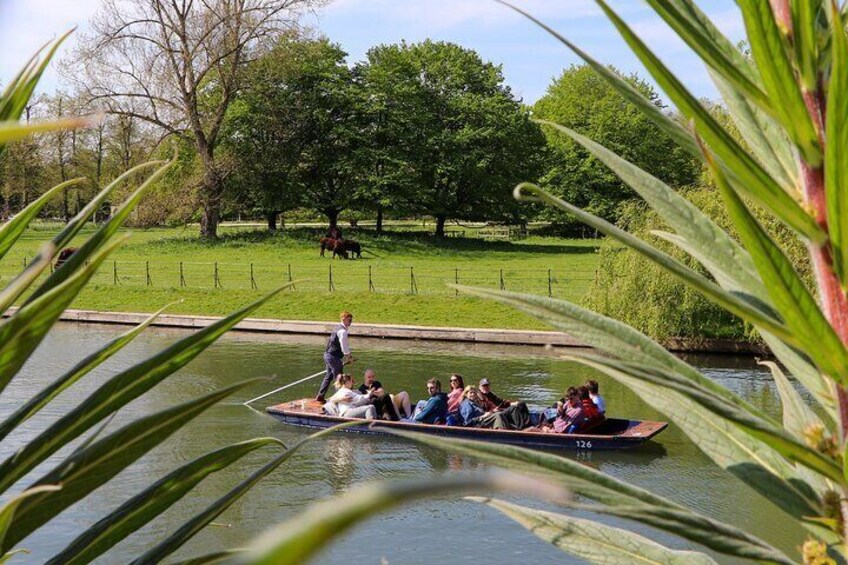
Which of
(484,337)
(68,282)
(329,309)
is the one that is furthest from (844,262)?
(329,309)

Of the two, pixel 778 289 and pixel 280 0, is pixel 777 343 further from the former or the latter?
pixel 280 0

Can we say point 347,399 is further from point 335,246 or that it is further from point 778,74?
point 335,246

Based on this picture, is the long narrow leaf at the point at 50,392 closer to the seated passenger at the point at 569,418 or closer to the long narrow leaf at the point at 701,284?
the long narrow leaf at the point at 701,284

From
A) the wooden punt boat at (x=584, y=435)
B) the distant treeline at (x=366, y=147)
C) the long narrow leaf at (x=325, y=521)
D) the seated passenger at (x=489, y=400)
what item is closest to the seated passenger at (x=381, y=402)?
the wooden punt boat at (x=584, y=435)

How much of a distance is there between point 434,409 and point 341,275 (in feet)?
66.0

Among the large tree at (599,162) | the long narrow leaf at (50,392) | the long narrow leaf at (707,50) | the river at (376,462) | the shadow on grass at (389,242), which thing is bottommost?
the river at (376,462)

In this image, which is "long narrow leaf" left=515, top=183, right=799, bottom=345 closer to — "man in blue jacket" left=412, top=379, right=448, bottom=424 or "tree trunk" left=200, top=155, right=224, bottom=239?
"man in blue jacket" left=412, top=379, right=448, bottom=424

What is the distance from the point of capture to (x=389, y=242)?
48.0 metres

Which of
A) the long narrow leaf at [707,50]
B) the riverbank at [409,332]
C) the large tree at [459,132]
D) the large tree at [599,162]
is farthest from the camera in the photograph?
the large tree at [599,162]

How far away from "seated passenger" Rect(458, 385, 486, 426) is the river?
79 cm

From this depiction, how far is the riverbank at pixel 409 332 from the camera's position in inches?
931

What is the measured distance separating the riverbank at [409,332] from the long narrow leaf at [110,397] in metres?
22.1

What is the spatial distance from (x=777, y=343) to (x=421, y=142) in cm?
5216

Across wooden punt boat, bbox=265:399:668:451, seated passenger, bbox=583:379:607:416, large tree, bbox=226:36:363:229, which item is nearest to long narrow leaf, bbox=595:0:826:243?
wooden punt boat, bbox=265:399:668:451
